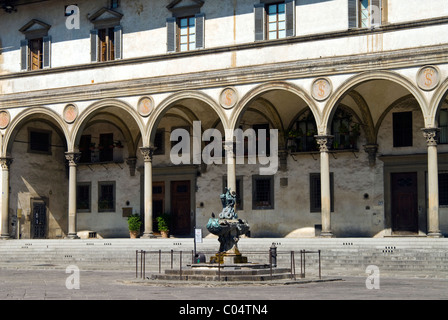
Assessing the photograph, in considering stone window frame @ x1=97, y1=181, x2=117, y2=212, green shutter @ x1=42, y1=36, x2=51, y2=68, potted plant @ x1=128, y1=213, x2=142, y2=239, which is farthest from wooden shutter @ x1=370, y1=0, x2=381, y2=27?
stone window frame @ x1=97, y1=181, x2=117, y2=212

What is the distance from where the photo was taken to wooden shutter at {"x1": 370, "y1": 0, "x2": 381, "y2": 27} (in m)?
29.2

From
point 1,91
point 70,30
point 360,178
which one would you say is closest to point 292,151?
point 360,178

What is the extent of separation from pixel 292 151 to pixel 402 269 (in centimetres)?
994

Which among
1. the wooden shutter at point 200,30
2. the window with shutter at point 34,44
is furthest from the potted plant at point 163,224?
the window with shutter at point 34,44

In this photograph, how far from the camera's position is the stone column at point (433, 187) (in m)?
27.4

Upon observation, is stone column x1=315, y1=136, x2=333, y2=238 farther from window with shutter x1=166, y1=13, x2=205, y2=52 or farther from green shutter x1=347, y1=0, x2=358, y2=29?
window with shutter x1=166, y1=13, x2=205, y2=52

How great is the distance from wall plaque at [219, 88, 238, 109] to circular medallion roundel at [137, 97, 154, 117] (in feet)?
10.7

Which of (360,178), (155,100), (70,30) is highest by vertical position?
(70,30)

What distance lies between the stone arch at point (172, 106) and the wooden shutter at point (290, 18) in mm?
3966

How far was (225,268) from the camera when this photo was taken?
20.7 m

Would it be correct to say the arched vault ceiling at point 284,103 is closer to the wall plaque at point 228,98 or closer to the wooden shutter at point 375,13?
the wall plaque at point 228,98
